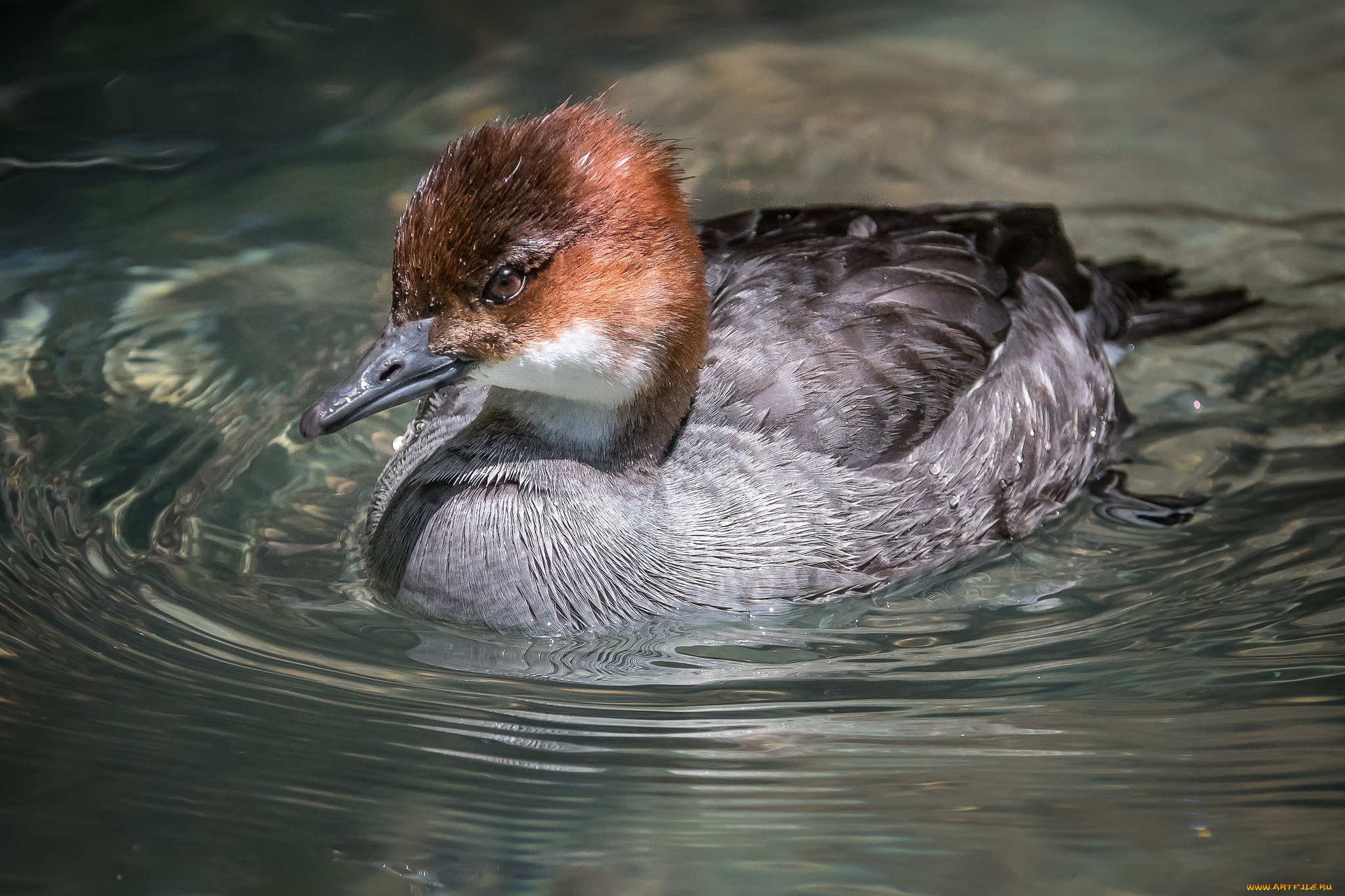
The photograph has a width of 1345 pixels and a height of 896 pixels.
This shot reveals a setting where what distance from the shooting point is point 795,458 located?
4156 mm

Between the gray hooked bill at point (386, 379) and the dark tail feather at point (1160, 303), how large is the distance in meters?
3.17

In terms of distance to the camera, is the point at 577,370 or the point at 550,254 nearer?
the point at 550,254

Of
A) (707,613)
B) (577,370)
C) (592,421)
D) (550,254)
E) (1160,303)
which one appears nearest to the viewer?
(550,254)

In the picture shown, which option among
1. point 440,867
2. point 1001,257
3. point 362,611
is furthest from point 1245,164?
point 440,867

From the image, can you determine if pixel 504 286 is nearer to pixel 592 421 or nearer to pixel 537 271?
pixel 537 271

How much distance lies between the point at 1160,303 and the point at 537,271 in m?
3.24

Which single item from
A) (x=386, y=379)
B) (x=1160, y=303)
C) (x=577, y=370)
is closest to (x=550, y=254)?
(x=577, y=370)

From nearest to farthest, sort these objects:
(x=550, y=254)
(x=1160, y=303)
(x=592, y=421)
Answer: (x=550, y=254)
(x=592, y=421)
(x=1160, y=303)

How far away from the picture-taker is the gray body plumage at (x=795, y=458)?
3.95 metres

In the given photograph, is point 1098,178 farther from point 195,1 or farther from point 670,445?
point 195,1

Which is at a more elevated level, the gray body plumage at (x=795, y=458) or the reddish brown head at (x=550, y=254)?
the reddish brown head at (x=550, y=254)

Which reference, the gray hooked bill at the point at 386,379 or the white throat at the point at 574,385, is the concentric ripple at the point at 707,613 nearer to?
the white throat at the point at 574,385

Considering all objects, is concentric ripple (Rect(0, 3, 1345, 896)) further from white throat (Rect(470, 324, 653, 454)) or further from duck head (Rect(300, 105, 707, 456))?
duck head (Rect(300, 105, 707, 456))

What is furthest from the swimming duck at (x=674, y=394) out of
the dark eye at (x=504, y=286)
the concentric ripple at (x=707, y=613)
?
the concentric ripple at (x=707, y=613)
